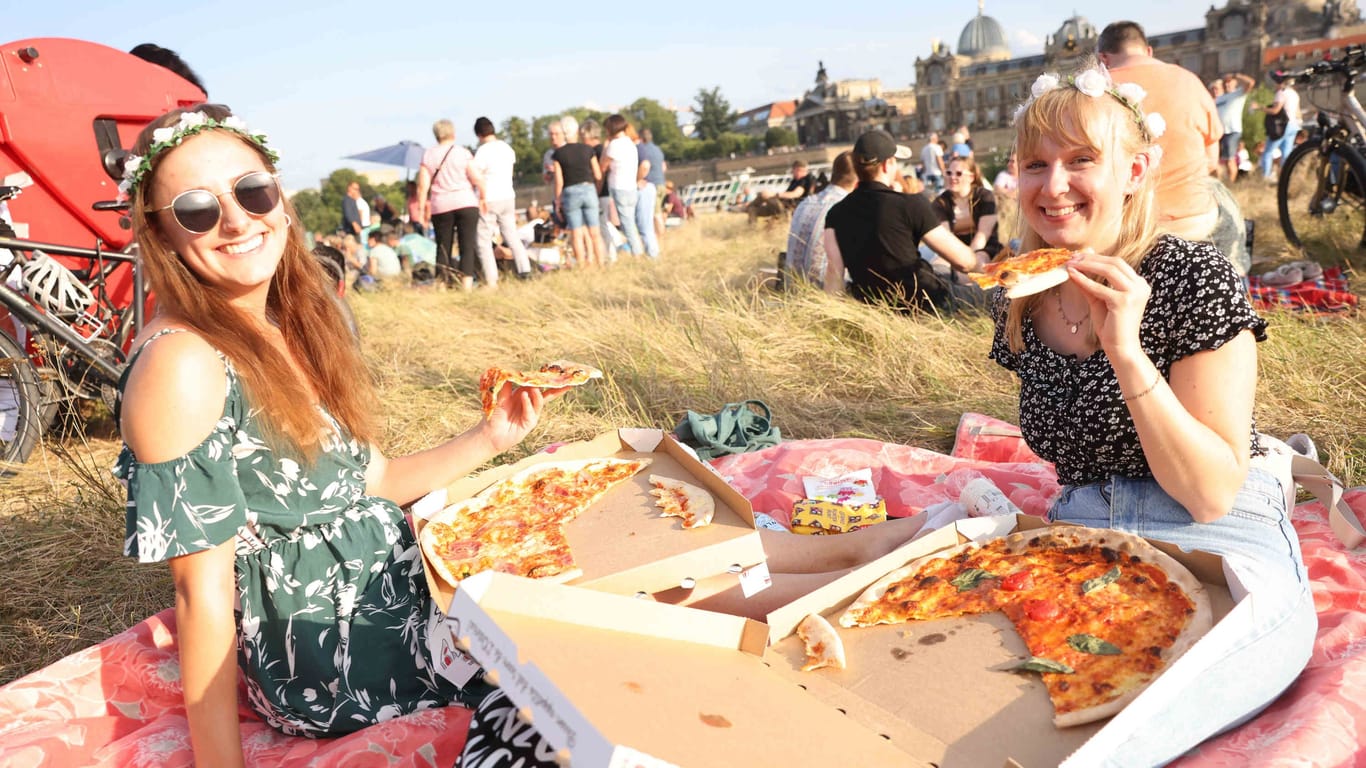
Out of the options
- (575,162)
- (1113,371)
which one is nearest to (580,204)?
(575,162)

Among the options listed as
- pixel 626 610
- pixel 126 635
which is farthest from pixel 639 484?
pixel 126 635

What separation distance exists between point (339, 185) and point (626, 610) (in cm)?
9099

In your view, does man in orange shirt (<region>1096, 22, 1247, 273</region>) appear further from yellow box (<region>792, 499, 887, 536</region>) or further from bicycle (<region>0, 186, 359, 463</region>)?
bicycle (<region>0, 186, 359, 463</region>)

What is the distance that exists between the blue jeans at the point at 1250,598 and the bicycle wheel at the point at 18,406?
4.53 metres

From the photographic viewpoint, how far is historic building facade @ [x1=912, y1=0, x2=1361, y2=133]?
228 feet

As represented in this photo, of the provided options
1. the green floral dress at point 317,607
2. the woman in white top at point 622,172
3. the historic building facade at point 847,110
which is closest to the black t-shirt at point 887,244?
the green floral dress at point 317,607

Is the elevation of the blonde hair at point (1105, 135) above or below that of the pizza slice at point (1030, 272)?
above

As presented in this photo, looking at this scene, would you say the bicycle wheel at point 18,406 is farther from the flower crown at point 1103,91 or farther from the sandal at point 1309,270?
the sandal at point 1309,270

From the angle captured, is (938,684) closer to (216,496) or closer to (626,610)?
(626,610)

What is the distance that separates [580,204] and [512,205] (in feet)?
2.96

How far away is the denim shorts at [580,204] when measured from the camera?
11383 mm

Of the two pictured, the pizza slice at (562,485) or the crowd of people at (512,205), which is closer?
the pizza slice at (562,485)

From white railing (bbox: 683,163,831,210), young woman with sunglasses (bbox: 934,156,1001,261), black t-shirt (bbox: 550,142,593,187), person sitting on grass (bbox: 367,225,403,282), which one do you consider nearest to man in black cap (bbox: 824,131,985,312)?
young woman with sunglasses (bbox: 934,156,1001,261)

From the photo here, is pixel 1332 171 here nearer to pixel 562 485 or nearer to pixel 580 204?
pixel 580 204
